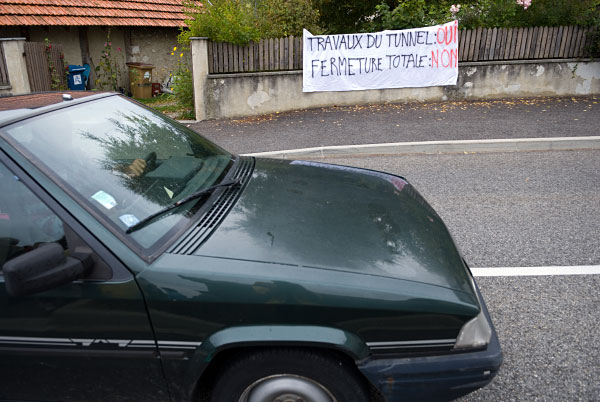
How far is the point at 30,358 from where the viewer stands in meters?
1.88

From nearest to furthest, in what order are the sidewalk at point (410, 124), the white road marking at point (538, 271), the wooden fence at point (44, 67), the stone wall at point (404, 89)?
the white road marking at point (538, 271)
the sidewalk at point (410, 124)
the stone wall at point (404, 89)
the wooden fence at point (44, 67)

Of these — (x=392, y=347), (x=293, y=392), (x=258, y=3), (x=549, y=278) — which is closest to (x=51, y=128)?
(x=293, y=392)

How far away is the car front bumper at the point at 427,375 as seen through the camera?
185 cm

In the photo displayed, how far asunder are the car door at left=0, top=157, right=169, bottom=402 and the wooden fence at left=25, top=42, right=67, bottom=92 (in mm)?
10720

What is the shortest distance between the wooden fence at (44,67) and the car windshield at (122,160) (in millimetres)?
9924

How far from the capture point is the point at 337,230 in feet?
7.23

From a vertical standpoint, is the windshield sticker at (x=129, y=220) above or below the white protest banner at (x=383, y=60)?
A: below

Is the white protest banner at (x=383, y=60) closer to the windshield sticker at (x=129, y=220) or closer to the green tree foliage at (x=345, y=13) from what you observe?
the green tree foliage at (x=345, y=13)

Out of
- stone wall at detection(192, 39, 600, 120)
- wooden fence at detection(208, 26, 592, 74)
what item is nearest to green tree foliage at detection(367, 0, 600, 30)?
wooden fence at detection(208, 26, 592, 74)

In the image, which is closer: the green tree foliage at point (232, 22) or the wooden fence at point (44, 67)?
the green tree foliage at point (232, 22)

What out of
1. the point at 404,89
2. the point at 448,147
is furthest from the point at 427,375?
the point at 404,89

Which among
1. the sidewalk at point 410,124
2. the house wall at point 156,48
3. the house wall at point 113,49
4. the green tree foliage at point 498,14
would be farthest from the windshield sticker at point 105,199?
the house wall at point 156,48

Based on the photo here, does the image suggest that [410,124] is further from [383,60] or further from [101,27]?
[101,27]

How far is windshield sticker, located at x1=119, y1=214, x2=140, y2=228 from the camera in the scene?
6.43 feet
